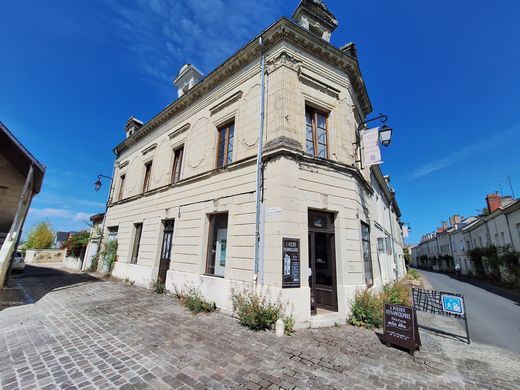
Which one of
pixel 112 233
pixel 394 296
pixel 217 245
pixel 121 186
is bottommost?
pixel 394 296

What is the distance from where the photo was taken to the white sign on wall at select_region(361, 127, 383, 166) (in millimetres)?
7781

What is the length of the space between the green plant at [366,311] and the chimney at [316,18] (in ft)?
32.4

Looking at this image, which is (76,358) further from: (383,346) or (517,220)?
(517,220)

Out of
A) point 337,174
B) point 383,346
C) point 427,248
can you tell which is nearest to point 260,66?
point 337,174

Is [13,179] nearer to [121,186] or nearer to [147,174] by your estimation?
[147,174]

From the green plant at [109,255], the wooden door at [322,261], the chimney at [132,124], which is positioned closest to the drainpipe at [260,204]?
the wooden door at [322,261]

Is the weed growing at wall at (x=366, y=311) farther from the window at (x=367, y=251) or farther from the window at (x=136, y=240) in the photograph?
the window at (x=136, y=240)

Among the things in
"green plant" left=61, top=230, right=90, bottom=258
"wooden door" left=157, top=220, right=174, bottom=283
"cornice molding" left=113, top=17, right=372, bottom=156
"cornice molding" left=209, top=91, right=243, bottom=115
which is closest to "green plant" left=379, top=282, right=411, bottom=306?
"cornice molding" left=113, top=17, right=372, bottom=156

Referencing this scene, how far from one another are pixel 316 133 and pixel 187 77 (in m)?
8.75

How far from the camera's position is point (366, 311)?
6215 millimetres

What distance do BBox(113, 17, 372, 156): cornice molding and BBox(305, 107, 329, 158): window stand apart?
190 cm

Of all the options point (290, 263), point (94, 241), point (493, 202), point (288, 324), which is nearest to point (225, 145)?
point (290, 263)

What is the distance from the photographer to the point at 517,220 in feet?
53.0

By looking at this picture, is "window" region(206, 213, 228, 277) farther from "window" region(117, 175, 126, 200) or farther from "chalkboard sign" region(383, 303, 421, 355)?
"window" region(117, 175, 126, 200)
